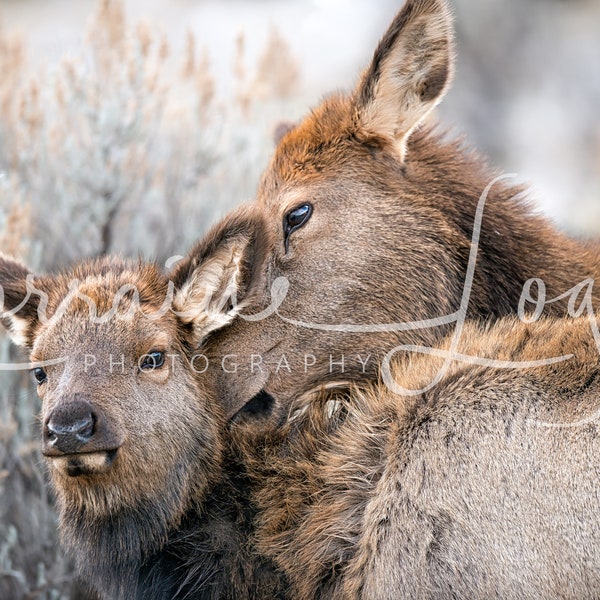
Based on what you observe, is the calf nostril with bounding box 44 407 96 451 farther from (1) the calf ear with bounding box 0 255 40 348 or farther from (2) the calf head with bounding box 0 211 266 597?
(1) the calf ear with bounding box 0 255 40 348

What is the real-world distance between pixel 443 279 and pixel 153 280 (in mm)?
1297

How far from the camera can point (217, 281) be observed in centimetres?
425

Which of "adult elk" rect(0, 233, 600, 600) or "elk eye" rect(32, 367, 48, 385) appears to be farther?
"elk eye" rect(32, 367, 48, 385)

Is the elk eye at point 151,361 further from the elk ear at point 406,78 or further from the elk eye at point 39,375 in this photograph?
the elk ear at point 406,78

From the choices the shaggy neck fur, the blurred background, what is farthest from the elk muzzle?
the blurred background

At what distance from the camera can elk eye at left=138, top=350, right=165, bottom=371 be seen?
158 inches

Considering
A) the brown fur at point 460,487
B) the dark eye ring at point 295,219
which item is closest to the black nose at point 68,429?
the brown fur at point 460,487

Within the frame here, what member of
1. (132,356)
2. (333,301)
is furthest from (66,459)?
(333,301)

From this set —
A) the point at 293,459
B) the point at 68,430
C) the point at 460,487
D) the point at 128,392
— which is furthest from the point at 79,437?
the point at 460,487

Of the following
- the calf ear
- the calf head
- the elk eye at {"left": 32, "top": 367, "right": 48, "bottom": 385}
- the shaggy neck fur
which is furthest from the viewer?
the calf ear

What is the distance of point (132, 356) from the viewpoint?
3982 mm

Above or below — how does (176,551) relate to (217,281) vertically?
below

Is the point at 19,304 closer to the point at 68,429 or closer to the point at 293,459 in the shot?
the point at 68,429

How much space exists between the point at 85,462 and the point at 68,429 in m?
0.19
